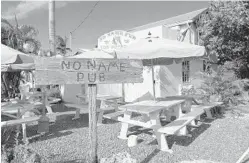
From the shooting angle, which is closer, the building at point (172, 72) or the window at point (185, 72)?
the building at point (172, 72)

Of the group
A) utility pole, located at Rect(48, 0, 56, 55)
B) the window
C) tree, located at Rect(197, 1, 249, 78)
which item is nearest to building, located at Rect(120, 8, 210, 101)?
the window

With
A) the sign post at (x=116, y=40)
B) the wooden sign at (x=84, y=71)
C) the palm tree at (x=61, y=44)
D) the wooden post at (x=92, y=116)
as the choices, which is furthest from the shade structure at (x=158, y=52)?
the palm tree at (x=61, y=44)

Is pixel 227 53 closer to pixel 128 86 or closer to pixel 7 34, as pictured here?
pixel 128 86

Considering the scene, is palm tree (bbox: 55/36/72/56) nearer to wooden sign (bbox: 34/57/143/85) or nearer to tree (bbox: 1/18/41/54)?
tree (bbox: 1/18/41/54)

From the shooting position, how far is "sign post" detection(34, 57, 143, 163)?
241 cm

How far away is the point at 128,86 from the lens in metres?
11.7

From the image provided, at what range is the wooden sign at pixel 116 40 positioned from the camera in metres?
8.61

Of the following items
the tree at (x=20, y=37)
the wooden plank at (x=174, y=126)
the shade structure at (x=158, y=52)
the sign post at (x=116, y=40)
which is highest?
the tree at (x=20, y=37)

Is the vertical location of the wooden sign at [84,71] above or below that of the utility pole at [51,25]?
below

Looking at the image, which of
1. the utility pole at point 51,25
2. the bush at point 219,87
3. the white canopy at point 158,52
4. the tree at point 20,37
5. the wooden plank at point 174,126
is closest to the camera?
the wooden plank at point 174,126

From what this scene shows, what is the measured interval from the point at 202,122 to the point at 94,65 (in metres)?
5.04

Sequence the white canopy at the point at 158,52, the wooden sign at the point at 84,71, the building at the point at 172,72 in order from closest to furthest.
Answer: the wooden sign at the point at 84,71
the white canopy at the point at 158,52
the building at the point at 172,72

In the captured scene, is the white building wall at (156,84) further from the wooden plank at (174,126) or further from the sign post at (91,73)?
the sign post at (91,73)

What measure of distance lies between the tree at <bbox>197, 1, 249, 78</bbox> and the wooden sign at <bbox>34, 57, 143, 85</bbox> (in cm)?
1012
